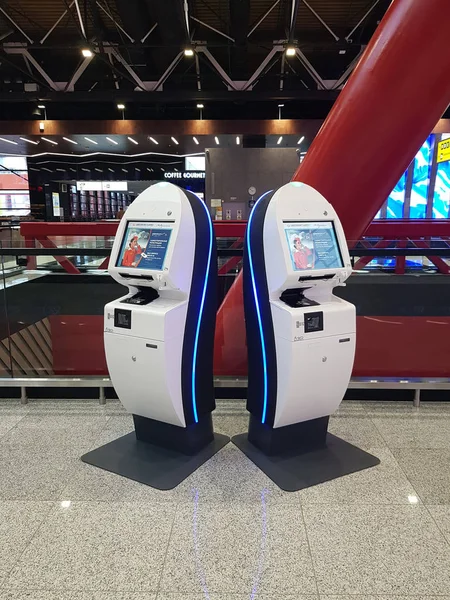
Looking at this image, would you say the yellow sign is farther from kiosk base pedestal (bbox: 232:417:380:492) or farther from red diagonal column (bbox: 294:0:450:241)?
kiosk base pedestal (bbox: 232:417:380:492)

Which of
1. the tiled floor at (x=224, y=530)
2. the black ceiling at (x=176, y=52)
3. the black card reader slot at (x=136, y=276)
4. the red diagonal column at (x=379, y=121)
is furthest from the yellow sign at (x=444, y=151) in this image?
the black card reader slot at (x=136, y=276)

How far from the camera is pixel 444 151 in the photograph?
37.5 feet

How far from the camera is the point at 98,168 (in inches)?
511

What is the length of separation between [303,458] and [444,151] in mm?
11536

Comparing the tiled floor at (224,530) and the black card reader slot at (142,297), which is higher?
the black card reader slot at (142,297)

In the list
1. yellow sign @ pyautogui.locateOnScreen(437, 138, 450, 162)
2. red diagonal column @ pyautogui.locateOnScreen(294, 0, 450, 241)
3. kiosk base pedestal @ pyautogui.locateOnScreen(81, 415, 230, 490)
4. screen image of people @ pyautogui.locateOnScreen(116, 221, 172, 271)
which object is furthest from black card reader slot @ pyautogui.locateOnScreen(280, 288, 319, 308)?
yellow sign @ pyautogui.locateOnScreen(437, 138, 450, 162)

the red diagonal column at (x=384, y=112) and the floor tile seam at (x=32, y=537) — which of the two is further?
the red diagonal column at (x=384, y=112)

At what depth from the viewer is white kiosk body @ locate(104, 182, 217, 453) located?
2.22 metres

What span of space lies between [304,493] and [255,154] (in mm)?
8079

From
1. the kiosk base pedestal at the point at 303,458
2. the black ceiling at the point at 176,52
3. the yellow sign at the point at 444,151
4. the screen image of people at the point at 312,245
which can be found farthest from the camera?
the yellow sign at the point at 444,151

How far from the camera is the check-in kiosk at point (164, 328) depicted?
223 centimetres

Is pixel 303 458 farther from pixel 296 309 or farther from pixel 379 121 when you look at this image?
pixel 379 121

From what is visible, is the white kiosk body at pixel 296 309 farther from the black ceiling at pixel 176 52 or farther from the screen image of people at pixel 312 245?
the black ceiling at pixel 176 52

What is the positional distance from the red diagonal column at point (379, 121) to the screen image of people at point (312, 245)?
1012 mm
